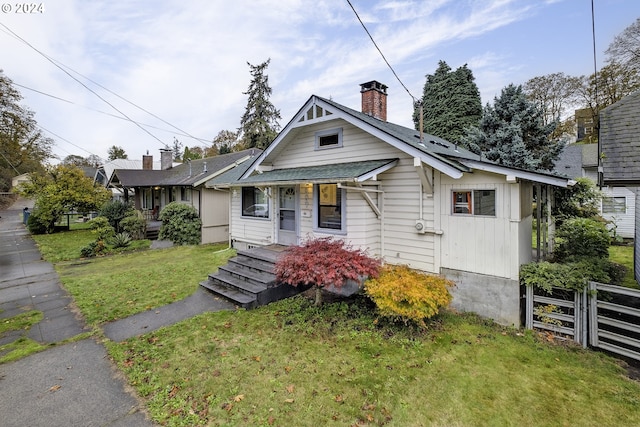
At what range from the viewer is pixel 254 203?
12453 mm

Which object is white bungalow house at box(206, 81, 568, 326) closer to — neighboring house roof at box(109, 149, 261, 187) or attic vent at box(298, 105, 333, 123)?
attic vent at box(298, 105, 333, 123)

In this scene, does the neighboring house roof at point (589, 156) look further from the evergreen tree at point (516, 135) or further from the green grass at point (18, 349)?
the green grass at point (18, 349)

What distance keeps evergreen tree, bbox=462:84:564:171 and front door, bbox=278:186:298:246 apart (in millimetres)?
12617

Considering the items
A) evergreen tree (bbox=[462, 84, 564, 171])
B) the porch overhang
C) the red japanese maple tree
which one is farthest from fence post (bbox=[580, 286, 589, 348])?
evergreen tree (bbox=[462, 84, 564, 171])

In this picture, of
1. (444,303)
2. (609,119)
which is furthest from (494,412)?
(609,119)

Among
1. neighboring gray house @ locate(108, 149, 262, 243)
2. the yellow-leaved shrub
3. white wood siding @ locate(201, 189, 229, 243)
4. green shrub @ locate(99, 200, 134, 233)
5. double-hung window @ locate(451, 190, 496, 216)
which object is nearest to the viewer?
the yellow-leaved shrub

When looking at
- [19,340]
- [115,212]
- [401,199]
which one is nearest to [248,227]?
[401,199]

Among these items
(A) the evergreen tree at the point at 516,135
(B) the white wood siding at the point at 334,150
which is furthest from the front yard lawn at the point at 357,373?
(A) the evergreen tree at the point at 516,135

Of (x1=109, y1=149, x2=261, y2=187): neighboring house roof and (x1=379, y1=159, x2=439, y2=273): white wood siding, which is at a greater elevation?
(x1=109, y1=149, x2=261, y2=187): neighboring house roof

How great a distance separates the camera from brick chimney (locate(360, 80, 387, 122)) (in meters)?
10.6

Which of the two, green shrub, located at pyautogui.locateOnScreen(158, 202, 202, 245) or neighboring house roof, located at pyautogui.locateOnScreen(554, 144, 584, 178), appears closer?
green shrub, located at pyautogui.locateOnScreen(158, 202, 202, 245)

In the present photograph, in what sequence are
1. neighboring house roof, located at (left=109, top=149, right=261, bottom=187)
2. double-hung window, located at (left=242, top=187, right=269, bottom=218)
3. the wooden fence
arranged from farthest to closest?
neighboring house roof, located at (left=109, top=149, right=261, bottom=187)
double-hung window, located at (left=242, top=187, right=269, bottom=218)
the wooden fence

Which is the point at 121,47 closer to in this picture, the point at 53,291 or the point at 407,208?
the point at 53,291

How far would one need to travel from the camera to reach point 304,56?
14.7 meters
